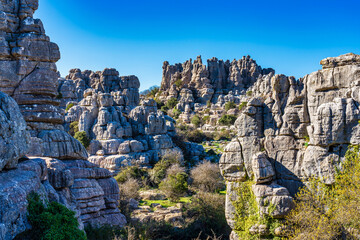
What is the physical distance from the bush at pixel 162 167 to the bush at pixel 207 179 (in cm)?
336

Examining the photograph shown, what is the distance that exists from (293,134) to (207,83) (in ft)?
203

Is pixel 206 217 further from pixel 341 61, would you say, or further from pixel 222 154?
pixel 341 61

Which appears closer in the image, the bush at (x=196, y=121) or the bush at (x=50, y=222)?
the bush at (x=50, y=222)

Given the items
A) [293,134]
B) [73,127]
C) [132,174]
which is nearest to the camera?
[293,134]

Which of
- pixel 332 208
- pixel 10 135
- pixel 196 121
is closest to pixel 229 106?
pixel 196 121

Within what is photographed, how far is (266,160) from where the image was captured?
1332 cm

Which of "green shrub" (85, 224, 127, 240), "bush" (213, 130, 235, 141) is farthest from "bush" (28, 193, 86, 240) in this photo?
"bush" (213, 130, 235, 141)

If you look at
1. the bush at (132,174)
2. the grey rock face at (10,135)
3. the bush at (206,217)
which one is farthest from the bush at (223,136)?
the grey rock face at (10,135)

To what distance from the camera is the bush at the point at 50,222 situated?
6.97 meters

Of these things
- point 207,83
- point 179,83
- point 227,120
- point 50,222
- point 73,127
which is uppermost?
point 179,83

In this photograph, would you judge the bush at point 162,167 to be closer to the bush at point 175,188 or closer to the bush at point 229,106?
the bush at point 175,188

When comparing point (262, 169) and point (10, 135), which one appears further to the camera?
point (262, 169)

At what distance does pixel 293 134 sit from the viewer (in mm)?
13438

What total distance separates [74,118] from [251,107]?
30573mm
